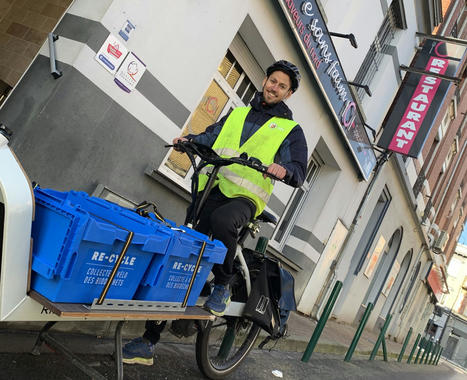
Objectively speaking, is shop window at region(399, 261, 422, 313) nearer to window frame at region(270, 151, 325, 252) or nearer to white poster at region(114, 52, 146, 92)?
window frame at region(270, 151, 325, 252)

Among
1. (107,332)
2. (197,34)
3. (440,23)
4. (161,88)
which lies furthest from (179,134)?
(440,23)

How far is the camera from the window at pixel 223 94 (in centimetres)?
610

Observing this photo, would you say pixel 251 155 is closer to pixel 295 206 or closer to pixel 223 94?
pixel 223 94

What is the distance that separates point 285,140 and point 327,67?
487 cm

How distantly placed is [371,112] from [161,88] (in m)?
7.51

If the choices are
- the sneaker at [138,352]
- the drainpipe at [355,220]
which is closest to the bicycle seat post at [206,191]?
the sneaker at [138,352]

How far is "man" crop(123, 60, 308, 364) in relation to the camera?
3156mm

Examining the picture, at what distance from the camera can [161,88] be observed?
5.02m

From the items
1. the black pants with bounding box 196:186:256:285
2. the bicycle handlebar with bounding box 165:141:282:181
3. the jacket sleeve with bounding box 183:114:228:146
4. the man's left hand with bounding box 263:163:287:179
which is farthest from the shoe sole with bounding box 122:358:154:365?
the jacket sleeve with bounding box 183:114:228:146

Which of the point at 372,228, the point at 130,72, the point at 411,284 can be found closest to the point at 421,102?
the point at 372,228

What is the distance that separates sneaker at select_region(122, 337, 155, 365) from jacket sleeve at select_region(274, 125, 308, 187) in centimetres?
144

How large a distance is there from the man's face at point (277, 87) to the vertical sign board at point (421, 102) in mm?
8847

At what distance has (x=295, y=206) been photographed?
10.6 meters

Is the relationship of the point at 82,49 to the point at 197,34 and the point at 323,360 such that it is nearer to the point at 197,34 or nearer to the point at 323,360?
the point at 197,34
